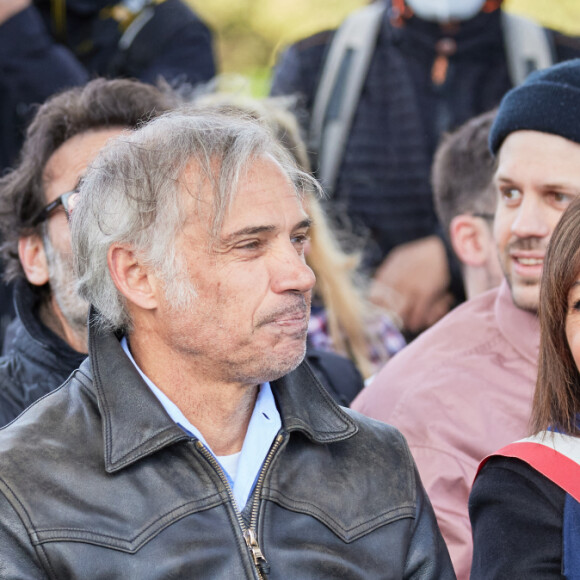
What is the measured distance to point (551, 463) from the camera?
2432mm

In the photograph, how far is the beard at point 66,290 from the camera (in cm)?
326

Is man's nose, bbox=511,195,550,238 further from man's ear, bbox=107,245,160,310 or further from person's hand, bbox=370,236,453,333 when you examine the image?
person's hand, bbox=370,236,453,333

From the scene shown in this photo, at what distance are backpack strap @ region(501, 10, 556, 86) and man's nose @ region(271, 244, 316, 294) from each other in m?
2.76

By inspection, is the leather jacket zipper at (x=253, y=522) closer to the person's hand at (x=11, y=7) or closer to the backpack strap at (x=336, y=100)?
the backpack strap at (x=336, y=100)

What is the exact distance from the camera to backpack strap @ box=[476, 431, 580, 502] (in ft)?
7.86

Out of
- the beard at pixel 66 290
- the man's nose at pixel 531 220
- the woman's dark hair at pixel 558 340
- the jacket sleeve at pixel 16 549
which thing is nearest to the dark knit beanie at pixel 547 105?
the man's nose at pixel 531 220

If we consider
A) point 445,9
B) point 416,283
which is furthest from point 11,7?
point 416,283

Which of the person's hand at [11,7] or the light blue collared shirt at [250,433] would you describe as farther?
the person's hand at [11,7]

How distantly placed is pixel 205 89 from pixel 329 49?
632 millimetres

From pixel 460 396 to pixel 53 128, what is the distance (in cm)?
164

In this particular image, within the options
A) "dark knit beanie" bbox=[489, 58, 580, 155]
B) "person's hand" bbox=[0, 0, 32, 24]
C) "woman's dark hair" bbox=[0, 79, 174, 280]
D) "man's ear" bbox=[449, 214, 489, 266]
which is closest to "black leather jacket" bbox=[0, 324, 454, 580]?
"woman's dark hair" bbox=[0, 79, 174, 280]

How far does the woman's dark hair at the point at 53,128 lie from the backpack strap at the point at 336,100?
141 cm

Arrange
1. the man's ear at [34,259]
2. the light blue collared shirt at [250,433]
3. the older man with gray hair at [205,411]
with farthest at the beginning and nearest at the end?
the man's ear at [34,259], the light blue collared shirt at [250,433], the older man with gray hair at [205,411]

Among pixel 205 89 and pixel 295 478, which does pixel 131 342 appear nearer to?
pixel 295 478
